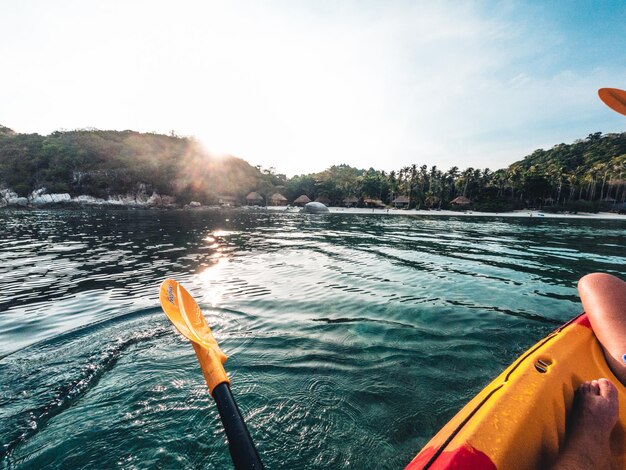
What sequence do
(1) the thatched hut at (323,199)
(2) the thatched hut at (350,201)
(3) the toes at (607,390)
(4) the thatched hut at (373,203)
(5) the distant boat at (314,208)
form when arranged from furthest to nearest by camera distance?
(1) the thatched hut at (323,199)
(2) the thatched hut at (350,201)
(4) the thatched hut at (373,203)
(5) the distant boat at (314,208)
(3) the toes at (607,390)

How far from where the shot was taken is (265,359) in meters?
3.43

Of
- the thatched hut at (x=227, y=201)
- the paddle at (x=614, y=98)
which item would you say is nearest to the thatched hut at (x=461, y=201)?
the thatched hut at (x=227, y=201)

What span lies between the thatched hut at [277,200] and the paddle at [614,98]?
72377 millimetres

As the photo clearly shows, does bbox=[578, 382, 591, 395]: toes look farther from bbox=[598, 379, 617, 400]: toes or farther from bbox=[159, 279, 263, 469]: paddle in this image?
bbox=[159, 279, 263, 469]: paddle

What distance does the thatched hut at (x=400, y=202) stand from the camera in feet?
220

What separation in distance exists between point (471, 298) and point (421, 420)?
4270mm

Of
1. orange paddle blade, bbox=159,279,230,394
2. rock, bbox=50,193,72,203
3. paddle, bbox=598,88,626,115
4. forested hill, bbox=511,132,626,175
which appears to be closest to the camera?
orange paddle blade, bbox=159,279,230,394

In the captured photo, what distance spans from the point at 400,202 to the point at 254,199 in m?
38.5

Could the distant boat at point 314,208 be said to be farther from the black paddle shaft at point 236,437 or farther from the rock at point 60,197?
the black paddle shaft at point 236,437

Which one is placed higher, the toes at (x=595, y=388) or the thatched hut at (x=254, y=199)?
the thatched hut at (x=254, y=199)

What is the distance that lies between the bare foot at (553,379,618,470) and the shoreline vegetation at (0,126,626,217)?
2234 inches

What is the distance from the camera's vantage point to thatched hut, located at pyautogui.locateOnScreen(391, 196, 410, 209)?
67.1 meters

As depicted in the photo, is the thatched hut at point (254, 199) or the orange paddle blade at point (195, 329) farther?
the thatched hut at point (254, 199)

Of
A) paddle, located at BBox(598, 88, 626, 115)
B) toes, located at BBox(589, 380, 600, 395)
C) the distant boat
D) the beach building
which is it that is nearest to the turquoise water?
toes, located at BBox(589, 380, 600, 395)
